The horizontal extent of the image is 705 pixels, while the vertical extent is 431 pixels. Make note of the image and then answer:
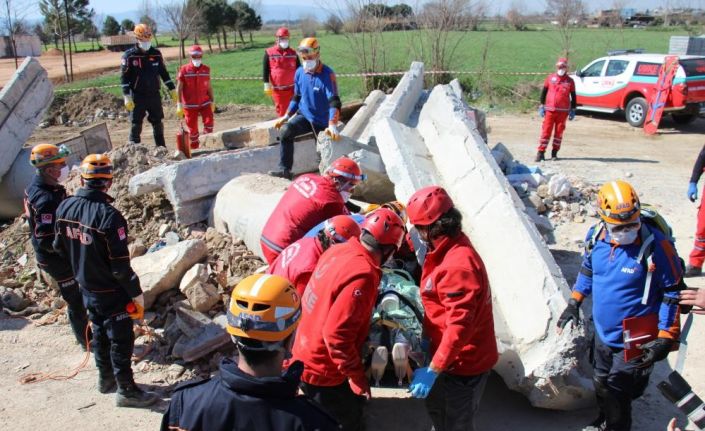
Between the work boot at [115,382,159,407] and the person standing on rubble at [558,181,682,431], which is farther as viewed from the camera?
the work boot at [115,382,159,407]

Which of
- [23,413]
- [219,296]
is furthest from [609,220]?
[23,413]

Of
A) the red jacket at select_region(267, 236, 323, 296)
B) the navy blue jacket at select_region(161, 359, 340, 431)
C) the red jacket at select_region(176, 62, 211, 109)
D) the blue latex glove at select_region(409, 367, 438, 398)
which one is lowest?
the blue latex glove at select_region(409, 367, 438, 398)

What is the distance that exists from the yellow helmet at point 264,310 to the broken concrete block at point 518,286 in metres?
2.47

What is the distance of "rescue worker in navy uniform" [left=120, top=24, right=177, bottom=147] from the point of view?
9133 millimetres

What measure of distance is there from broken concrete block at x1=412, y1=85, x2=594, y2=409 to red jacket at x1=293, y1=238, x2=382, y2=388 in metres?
1.48

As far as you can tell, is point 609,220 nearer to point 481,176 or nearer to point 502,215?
point 502,215

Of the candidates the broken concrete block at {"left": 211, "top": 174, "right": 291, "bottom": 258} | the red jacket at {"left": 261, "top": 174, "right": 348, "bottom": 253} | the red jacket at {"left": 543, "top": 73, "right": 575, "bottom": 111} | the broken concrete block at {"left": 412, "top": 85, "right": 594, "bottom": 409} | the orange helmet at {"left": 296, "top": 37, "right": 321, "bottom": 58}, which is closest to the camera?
the broken concrete block at {"left": 412, "top": 85, "right": 594, "bottom": 409}

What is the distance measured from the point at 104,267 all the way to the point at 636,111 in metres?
14.4

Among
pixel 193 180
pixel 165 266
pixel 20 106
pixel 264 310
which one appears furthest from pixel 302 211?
pixel 20 106

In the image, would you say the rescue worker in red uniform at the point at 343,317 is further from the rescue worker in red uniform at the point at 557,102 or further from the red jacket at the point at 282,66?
the rescue worker in red uniform at the point at 557,102

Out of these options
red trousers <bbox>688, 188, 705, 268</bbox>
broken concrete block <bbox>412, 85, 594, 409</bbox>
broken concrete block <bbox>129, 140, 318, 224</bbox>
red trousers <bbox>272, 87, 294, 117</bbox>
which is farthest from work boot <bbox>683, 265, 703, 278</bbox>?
red trousers <bbox>272, 87, 294, 117</bbox>

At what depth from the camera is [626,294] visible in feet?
12.2

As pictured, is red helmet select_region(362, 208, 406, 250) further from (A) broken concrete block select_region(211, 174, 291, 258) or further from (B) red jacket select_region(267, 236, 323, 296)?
(A) broken concrete block select_region(211, 174, 291, 258)

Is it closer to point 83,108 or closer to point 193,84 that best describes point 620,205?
point 193,84
